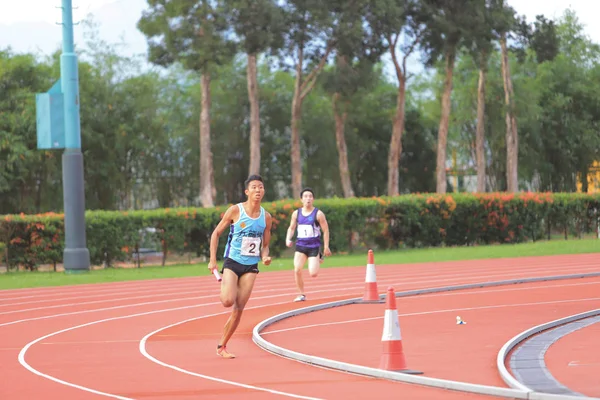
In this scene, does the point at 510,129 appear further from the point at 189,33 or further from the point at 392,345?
the point at 392,345

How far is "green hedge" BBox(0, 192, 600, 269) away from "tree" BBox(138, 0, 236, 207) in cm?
905

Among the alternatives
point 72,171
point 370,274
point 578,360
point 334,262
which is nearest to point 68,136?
point 72,171

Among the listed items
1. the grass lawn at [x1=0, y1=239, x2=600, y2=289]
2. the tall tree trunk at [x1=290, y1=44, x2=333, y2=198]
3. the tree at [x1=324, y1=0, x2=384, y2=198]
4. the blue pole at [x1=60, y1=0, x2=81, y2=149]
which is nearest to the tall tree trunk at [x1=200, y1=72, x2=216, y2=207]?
the tall tree trunk at [x1=290, y1=44, x2=333, y2=198]

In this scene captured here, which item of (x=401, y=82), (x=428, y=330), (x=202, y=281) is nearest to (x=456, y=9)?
(x=401, y=82)

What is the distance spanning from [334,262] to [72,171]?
811cm

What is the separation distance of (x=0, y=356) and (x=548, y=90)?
61.9 m

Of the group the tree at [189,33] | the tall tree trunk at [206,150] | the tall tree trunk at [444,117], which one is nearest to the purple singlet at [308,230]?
the tree at [189,33]

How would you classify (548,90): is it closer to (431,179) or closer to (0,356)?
(431,179)

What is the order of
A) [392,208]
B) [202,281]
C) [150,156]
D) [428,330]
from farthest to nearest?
[150,156], [392,208], [202,281], [428,330]

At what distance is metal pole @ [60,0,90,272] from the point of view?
1231 inches

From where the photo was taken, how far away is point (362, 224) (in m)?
40.2

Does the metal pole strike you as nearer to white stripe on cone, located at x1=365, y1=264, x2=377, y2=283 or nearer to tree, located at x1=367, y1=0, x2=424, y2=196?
white stripe on cone, located at x1=365, y1=264, x2=377, y2=283

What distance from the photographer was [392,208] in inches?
1635

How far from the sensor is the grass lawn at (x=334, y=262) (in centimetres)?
2859
